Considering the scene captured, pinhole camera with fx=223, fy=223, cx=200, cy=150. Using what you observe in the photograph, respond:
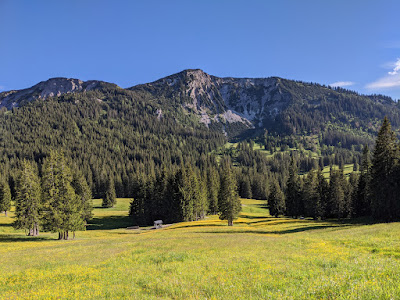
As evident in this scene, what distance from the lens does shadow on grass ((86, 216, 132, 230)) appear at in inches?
3119

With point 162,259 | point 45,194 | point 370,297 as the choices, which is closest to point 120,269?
point 162,259

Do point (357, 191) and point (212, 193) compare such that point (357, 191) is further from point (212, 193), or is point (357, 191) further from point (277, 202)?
point (212, 193)

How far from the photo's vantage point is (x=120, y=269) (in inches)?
596

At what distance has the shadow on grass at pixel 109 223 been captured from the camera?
3119 inches

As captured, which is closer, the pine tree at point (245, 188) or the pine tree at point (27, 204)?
the pine tree at point (27, 204)

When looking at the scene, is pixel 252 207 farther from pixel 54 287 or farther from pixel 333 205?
pixel 54 287

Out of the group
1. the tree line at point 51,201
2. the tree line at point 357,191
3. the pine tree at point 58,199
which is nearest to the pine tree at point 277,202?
the tree line at point 357,191

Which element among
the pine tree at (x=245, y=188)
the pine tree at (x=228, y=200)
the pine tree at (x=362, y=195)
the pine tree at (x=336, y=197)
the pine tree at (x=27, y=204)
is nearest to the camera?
the pine tree at (x=27, y=204)

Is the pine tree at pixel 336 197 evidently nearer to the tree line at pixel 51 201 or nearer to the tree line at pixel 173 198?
the tree line at pixel 173 198

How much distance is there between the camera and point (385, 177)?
41.5 m

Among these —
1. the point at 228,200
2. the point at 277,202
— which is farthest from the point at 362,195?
the point at 228,200

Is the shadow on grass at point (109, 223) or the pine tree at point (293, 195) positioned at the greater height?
the pine tree at point (293, 195)

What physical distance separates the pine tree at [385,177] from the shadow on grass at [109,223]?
77256 mm

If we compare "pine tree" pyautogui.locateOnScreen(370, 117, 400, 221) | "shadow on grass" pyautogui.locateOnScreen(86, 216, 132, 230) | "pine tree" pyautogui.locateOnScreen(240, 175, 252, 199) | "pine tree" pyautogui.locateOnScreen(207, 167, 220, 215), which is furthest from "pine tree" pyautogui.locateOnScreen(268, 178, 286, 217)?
"shadow on grass" pyautogui.locateOnScreen(86, 216, 132, 230)
